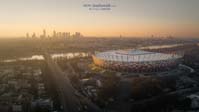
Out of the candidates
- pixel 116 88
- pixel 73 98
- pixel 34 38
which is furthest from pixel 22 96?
pixel 34 38

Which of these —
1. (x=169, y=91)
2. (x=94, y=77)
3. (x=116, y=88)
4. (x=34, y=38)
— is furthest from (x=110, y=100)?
(x=34, y=38)

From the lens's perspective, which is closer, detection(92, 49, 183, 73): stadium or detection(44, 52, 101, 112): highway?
detection(44, 52, 101, 112): highway

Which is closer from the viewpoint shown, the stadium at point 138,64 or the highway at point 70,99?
the highway at point 70,99

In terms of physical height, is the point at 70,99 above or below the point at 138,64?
below

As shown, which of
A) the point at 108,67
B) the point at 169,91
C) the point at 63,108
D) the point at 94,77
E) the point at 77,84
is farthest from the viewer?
the point at 108,67

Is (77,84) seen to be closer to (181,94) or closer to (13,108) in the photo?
(13,108)

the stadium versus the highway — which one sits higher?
the stadium

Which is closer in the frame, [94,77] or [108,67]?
[94,77]

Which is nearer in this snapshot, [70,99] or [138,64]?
[70,99]

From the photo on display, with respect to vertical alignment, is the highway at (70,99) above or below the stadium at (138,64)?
below

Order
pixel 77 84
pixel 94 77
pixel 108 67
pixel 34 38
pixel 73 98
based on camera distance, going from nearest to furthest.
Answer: pixel 73 98
pixel 77 84
pixel 94 77
pixel 108 67
pixel 34 38
